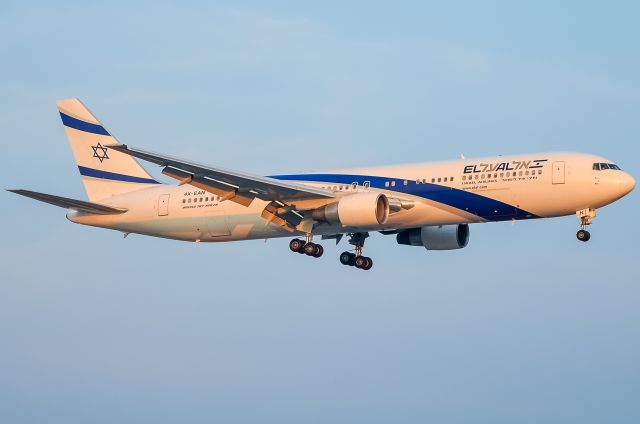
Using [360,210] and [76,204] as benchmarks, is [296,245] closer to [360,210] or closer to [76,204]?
[360,210]

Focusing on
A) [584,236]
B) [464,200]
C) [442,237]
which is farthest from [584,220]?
[442,237]

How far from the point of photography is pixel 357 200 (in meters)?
57.9

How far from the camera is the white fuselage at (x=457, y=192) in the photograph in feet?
186

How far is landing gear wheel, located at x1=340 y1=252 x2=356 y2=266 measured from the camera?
65.5m

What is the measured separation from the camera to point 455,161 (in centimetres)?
5944

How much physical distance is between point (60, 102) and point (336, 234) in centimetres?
1596

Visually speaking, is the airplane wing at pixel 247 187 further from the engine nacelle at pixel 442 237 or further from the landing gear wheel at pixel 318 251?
the engine nacelle at pixel 442 237

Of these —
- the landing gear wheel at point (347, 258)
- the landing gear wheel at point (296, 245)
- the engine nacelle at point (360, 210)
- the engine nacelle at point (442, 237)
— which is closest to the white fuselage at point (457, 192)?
the landing gear wheel at point (296, 245)

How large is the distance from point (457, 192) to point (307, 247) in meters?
7.58

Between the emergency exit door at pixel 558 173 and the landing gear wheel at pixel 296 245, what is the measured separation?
1177 centimetres

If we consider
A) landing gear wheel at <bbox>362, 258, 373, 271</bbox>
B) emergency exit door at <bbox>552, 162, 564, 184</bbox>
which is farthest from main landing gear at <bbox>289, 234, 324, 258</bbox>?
emergency exit door at <bbox>552, 162, 564, 184</bbox>

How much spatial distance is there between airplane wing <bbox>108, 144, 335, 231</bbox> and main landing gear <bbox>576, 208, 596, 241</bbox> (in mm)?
10346

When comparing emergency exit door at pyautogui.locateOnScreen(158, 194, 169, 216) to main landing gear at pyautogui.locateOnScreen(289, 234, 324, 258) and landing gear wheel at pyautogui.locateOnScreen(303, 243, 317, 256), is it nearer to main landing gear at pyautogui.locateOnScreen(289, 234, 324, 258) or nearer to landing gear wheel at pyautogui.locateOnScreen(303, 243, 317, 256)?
main landing gear at pyautogui.locateOnScreen(289, 234, 324, 258)

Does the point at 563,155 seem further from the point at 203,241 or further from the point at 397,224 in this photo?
the point at 203,241
